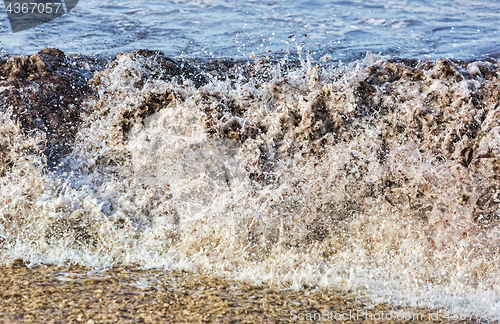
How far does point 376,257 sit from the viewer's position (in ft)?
10.1

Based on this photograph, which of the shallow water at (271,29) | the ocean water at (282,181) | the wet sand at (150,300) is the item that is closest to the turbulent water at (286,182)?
the ocean water at (282,181)

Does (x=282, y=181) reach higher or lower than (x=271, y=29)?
lower

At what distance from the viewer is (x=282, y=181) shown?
3.52 m

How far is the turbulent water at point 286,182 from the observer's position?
2.95m

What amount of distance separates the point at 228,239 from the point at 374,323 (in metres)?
1.27

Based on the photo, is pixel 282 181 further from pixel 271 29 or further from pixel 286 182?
pixel 271 29

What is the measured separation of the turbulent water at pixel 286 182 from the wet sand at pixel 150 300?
14 cm

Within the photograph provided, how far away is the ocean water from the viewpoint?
2.94m

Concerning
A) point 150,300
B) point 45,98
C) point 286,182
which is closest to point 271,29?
point 45,98

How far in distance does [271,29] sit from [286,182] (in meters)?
4.02

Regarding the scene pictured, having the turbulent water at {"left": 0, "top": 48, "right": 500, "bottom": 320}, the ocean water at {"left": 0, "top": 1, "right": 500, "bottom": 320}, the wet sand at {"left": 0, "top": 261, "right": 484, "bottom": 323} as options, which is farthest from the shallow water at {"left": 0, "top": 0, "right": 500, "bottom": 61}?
the wet sand at {"left": 0, "top": 261, "right": 484, "bottom": 323}

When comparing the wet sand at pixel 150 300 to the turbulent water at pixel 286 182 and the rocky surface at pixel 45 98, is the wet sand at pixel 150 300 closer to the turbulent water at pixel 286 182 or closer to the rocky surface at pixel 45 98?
the turbulent water at pixel 286 182

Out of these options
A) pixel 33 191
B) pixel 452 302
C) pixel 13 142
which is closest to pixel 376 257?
pixel 452 302

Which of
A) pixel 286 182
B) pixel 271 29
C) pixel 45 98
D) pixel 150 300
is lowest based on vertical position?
pixel 150 300
